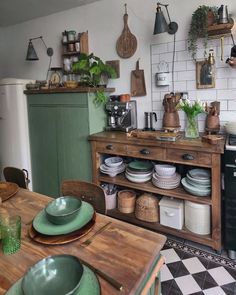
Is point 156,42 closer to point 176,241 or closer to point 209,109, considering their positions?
point 209,109

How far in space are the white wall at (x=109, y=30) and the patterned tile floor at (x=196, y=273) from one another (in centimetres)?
140

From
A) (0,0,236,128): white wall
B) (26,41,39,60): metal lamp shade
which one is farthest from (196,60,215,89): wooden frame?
(26,41,39,60): metal lamp shade

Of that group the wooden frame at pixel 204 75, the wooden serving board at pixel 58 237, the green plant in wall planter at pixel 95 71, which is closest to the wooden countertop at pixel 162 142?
the green plant in wall planter at pixel 95 71

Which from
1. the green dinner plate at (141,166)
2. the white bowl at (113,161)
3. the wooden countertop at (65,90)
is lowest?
the green dinner plate at (141,166)

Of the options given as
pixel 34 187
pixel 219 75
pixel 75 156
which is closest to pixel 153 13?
pixel 219 75

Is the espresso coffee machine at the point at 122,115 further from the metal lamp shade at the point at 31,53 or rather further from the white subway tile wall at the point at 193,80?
the metal lamp shade at the point at 31,53

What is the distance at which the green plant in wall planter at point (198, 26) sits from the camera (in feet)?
7.14

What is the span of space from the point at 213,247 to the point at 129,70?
1.95 metres

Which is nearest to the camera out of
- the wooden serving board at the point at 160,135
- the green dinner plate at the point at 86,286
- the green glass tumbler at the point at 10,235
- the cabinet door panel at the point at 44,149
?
the green dinner plate at the point at 86,286

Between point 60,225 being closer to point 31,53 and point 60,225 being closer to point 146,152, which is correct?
point 146,152

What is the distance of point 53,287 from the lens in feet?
2.44

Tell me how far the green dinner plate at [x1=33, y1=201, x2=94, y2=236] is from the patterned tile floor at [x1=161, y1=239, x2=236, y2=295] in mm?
1020

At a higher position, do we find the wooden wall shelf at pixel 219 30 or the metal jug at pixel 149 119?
the wooden wall shelf at pixel 219 30

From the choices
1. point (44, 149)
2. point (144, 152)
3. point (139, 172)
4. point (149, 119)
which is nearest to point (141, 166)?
point (139, 172)
